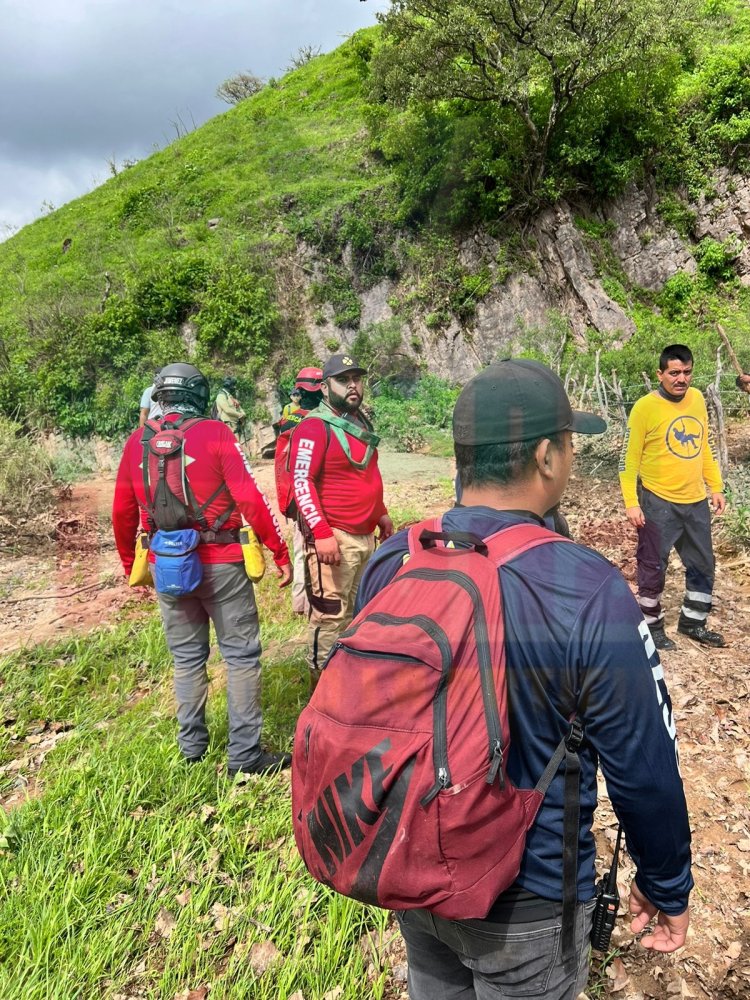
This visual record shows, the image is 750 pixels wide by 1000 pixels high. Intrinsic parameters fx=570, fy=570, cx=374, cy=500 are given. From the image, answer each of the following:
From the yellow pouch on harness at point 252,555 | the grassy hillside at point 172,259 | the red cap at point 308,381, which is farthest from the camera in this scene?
the grassy hillside at point 172,259

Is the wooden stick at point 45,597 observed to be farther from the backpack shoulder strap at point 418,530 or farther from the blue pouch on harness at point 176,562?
the backpack shoulder strap at point 418,530

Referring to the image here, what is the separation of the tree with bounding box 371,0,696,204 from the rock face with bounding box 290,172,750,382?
192 centimetres

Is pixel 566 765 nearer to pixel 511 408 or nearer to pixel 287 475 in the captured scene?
pixel 511 408

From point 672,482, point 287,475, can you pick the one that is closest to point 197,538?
point 287,475

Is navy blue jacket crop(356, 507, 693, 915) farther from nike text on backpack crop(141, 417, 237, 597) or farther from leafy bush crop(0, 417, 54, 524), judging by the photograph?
leafy bush crop(0, 417, 54, 524)

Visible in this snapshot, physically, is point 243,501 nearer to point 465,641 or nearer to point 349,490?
point 349,490

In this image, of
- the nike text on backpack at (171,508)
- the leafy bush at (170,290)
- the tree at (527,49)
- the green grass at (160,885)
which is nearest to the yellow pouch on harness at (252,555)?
the nike text on backpack at (171,508)

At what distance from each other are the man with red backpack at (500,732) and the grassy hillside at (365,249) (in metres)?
14.2

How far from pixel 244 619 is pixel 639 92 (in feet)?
60.8

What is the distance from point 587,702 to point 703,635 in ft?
12.3

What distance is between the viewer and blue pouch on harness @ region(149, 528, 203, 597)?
2.92m

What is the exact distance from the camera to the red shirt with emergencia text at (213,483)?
2973 mm

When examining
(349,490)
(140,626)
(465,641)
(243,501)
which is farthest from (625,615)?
(140,626)

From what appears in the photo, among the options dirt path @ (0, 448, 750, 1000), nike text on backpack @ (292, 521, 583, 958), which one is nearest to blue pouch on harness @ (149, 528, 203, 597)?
nike text on backpack @ (292, 521, 583, 958)
